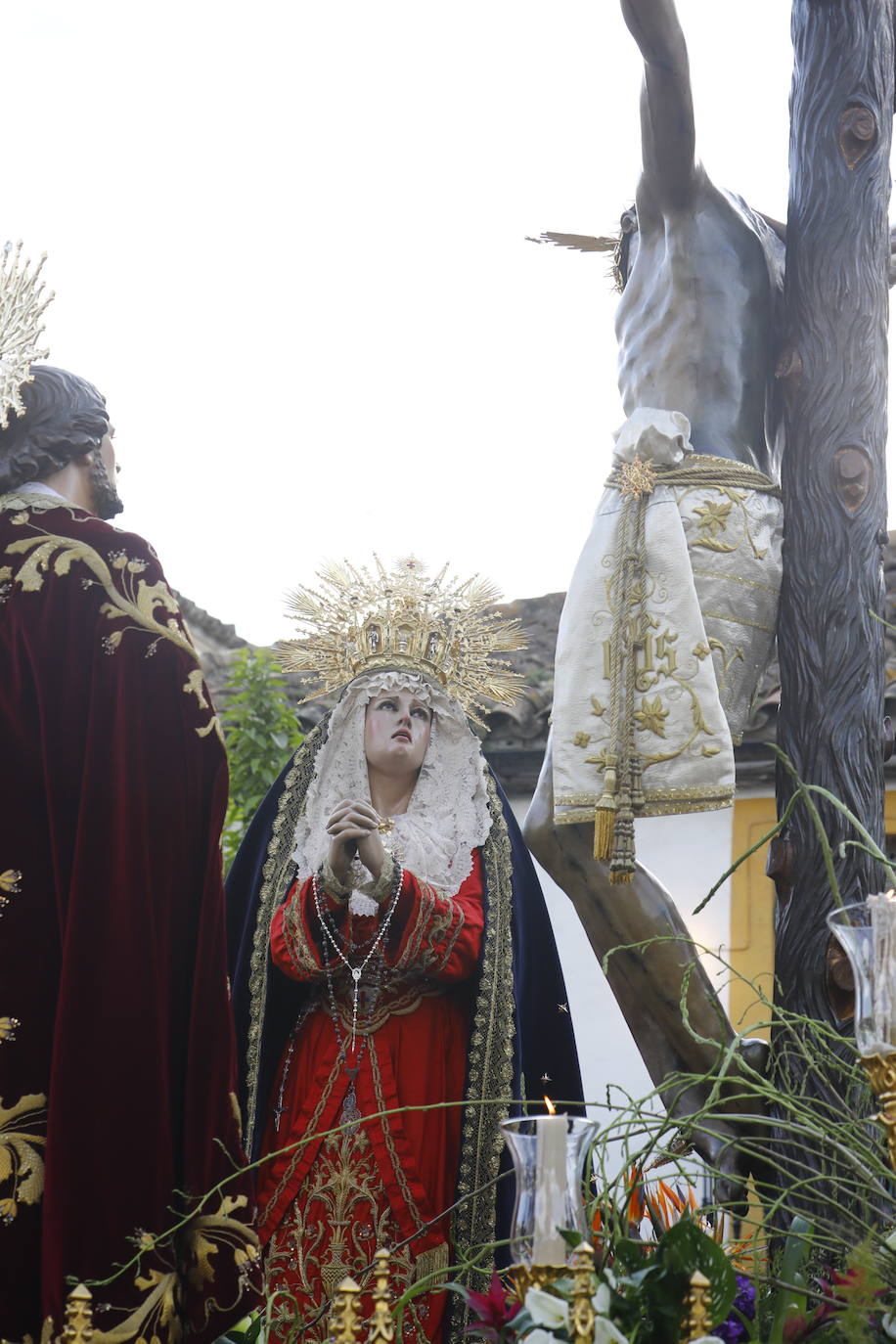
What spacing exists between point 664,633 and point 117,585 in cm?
109

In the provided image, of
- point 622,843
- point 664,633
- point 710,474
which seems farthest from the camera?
point 710,474

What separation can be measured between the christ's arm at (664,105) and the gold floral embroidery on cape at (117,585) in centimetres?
138

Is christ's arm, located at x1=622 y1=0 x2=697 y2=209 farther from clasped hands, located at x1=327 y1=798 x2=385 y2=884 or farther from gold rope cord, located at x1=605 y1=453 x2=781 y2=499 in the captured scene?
clasped hands, located at x1=327 y1=798 x2=385 y2=884

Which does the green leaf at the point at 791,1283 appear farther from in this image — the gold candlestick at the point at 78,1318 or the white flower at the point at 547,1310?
the gold candlestick at the point at 78,1318

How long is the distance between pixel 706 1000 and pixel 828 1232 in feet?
4.10

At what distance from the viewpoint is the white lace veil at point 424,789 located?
3465 mm

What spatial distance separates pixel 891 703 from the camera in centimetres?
495

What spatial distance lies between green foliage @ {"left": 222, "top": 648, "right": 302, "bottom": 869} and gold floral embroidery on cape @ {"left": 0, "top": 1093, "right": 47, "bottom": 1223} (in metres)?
3.27

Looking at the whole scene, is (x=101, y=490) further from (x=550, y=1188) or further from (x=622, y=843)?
(x=550, y=1188)

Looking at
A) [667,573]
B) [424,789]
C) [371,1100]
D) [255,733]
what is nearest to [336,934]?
[371,1100]

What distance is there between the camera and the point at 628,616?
302 cm

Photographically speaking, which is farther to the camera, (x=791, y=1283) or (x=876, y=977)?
(x=791, y=1283)

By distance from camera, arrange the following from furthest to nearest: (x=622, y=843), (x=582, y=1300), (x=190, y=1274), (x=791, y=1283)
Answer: (x=622, y=843), (x=190, y=1274), (x=791, y=1283), (x=582, y=1300)

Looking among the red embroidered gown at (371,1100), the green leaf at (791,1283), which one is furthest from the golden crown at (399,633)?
the green leaf at (791,1283)
